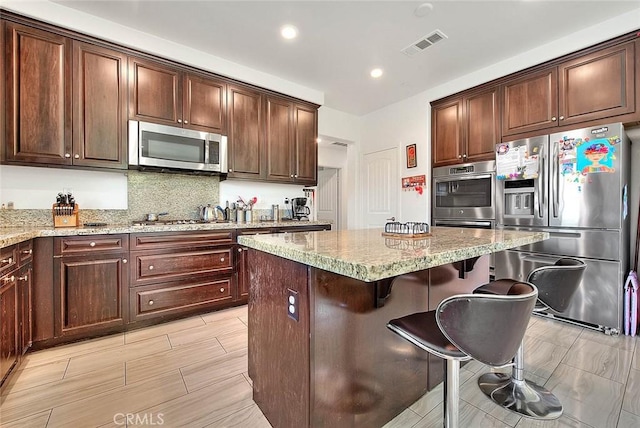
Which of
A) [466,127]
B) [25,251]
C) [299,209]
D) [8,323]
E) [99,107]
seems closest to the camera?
[8,323]

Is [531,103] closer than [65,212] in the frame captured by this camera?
No

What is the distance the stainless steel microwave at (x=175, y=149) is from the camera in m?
2.67

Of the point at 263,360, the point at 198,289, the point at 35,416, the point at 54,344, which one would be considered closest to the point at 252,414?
the point at 263,360

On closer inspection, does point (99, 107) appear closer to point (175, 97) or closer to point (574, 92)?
point (175, 97)

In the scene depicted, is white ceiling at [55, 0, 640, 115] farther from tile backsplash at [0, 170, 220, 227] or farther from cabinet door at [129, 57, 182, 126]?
tile backsplash at [0, 170, 220, 227]

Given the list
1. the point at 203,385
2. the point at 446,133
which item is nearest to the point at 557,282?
the point at 203,385

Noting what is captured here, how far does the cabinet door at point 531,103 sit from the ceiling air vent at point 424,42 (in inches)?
42.4

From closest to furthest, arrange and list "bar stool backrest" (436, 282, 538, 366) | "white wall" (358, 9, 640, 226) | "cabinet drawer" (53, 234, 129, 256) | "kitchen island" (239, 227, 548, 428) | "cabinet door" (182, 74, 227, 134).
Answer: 1. "bar stool backrest" (436, 282, 538, 366)
2. "kitchen island" (239, 227, 548, 428)
3. "cabinet drawer" (53, 234, 129, 256)
4. "white wall" (358, 9, 640, 226)
5. "cabinet door" (182, 74, 227, 134)

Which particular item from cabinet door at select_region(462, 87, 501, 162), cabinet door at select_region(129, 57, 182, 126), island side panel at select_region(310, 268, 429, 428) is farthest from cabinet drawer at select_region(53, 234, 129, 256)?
cabinet door at select_region(462, 87, 501, 162)

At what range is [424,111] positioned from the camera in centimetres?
399

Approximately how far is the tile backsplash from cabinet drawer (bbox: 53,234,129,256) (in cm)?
59

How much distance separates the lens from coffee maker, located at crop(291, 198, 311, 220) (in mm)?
3967

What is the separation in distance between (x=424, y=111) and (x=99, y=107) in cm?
384

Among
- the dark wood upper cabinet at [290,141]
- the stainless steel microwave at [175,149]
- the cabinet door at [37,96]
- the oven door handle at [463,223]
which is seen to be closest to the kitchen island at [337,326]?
the oven door handle at [463,223]
